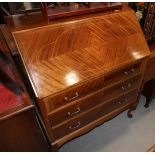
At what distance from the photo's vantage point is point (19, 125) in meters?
0.95

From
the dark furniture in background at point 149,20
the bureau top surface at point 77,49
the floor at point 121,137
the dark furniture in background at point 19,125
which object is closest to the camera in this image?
the dark furniture in background at point 19,125

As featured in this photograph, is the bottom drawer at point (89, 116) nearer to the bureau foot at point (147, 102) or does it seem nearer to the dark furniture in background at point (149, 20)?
the bureau foot at point (147, 102)

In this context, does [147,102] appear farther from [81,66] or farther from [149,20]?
[81,66]

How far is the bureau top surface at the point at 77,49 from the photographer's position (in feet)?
3.24

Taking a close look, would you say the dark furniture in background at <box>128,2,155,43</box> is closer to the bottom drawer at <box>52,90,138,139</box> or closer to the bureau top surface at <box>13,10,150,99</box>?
the bureau top surface at <box>13,10,150,99</box>

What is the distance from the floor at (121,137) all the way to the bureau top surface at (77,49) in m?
0.92

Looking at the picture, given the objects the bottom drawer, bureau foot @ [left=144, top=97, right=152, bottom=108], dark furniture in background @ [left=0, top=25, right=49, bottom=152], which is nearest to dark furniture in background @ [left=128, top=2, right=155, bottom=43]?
the bottom drawer

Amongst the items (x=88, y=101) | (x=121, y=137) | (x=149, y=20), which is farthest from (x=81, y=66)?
(x=121, y=137)

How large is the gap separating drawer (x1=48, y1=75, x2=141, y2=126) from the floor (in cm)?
55

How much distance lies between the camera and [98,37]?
1.19 metres

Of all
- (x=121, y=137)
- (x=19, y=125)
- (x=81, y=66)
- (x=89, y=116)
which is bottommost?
(x=121, y=137)

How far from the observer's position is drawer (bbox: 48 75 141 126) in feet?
3.83

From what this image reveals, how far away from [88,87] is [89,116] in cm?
38

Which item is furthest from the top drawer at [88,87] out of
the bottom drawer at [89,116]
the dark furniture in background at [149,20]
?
the dark furniture in background at [149,20]
